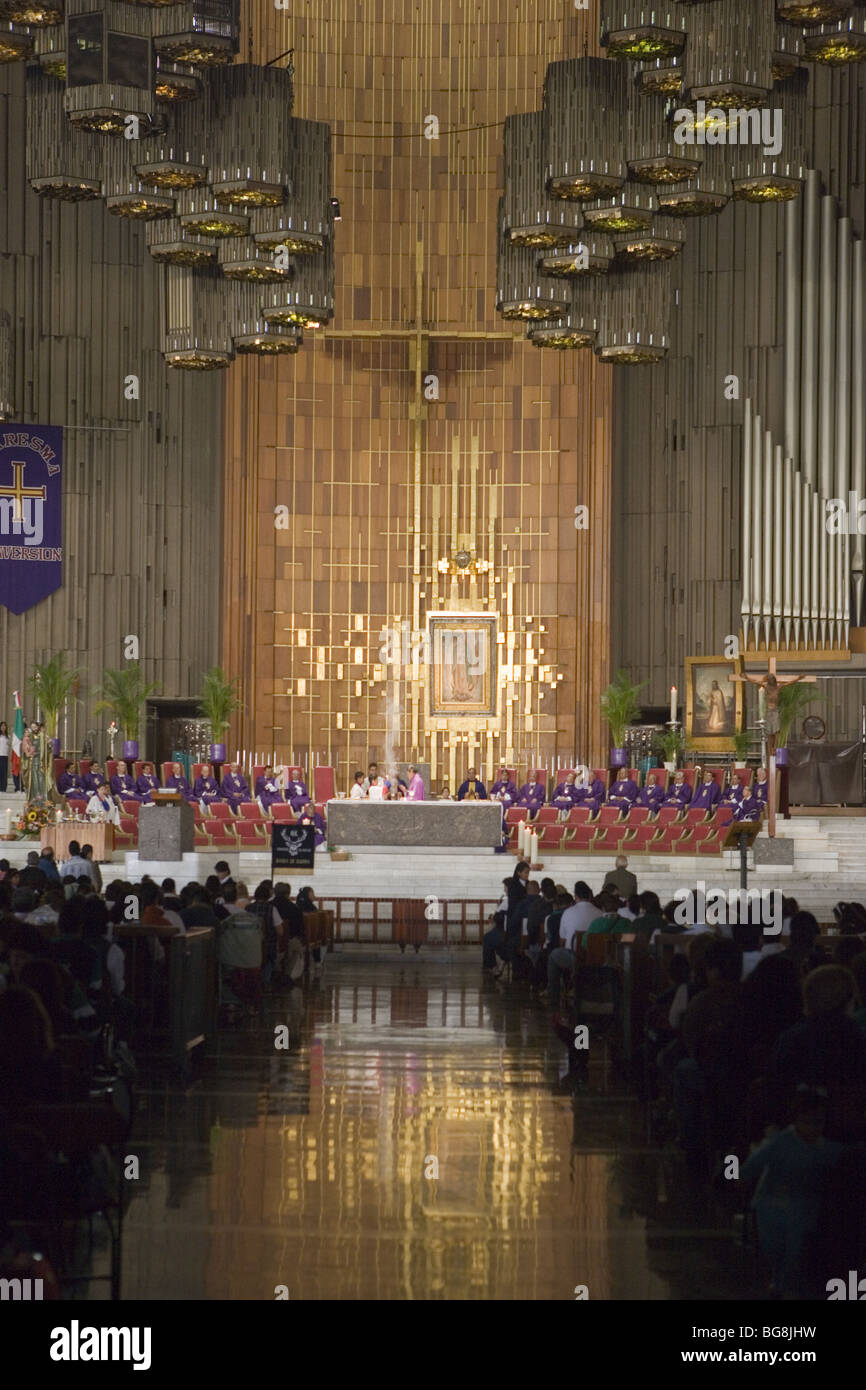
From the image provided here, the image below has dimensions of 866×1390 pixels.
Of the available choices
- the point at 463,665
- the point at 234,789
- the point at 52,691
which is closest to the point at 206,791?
the point at 234,789

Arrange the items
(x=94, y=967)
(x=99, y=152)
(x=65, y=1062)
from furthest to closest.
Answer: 1. (x=99, y=152)
2. (x=94, y=967)
3. (x=65, y=1062)

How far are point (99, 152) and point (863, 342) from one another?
44.3 feet

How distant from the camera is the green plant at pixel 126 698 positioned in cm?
2619

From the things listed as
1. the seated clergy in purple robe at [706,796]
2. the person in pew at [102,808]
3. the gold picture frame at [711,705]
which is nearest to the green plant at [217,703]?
the person in pew at [102,808]

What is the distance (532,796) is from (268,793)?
139 inches

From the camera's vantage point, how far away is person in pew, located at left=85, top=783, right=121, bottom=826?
22156mm

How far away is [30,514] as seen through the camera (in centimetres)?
2792

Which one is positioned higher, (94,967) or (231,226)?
(231,226)

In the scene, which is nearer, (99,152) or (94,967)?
(94,967)

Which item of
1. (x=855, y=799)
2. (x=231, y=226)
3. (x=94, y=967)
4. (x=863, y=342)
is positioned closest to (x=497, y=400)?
(x=863, y=342)

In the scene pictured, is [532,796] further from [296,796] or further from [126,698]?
[126,698]

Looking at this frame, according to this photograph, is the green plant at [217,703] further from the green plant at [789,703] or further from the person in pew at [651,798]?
the green plant at [789,703]
